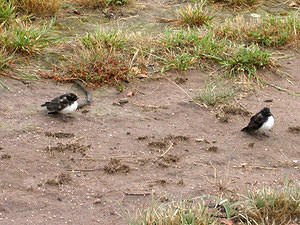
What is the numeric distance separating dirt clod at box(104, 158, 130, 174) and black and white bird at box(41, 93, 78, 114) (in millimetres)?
1136

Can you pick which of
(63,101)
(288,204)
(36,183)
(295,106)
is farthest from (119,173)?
(295,106)

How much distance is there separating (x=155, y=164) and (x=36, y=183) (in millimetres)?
1400

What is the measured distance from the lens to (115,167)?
5676mm

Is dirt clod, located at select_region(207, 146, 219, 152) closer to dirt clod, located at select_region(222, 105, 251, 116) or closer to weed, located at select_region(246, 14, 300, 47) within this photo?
dirt clod, located at select_region(222, 105, 251, 116)

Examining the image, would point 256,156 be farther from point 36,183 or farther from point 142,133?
point 36,183

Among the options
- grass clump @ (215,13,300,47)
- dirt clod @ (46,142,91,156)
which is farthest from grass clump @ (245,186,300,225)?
grass clump @ (215,13,300,47)

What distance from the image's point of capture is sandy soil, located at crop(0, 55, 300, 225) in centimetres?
506

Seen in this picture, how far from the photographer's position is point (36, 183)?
524 cm

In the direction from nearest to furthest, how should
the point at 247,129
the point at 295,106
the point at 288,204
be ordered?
the point at 288,204
the point at 247,129
the point at 295,106

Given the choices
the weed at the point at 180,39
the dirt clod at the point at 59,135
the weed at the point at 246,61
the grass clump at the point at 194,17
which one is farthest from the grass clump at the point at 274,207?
→ the grass clump at the point at 194,17

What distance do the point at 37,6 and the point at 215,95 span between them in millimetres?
4046

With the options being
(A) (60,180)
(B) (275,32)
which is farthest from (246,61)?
(A) (60,180)

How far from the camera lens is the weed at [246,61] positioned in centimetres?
832

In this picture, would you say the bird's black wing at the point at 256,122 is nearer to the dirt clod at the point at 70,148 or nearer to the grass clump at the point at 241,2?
the dirt clod at the point at 70,148
